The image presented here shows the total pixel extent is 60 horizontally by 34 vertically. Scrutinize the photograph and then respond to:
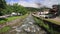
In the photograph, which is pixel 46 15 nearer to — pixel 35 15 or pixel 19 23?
pixel 35 15

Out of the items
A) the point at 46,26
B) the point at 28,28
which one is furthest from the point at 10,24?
the point at 46,26

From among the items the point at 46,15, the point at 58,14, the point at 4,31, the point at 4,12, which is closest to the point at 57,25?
the point at 58,14

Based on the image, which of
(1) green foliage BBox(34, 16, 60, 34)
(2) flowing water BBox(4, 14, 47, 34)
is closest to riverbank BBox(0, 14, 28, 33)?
(2) flowing water BBox(4, 14, 47, 34)

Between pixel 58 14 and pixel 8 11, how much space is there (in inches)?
89.6

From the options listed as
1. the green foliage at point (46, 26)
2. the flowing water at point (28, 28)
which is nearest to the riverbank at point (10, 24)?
the flowing water at point (28, 28)

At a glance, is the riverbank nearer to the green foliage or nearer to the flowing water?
the flowing water

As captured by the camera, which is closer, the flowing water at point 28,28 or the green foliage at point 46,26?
the green foliage at point 46,26

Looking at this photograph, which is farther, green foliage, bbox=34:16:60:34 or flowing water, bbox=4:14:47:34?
flowing water, bbox=4:14:47:34

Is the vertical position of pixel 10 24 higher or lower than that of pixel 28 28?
higher

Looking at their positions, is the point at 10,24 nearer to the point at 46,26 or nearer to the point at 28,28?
the point at 28,28

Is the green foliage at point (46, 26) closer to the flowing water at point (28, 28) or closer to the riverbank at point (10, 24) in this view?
the flowing water at point (28, 28)

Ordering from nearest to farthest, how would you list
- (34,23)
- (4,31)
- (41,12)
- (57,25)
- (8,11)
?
1. (57,25)
2. (4,31)
3. (34,23)
4. (41,12)
5. (8,11)

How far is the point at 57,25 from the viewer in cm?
478

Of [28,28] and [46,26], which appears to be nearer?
[46,26]
